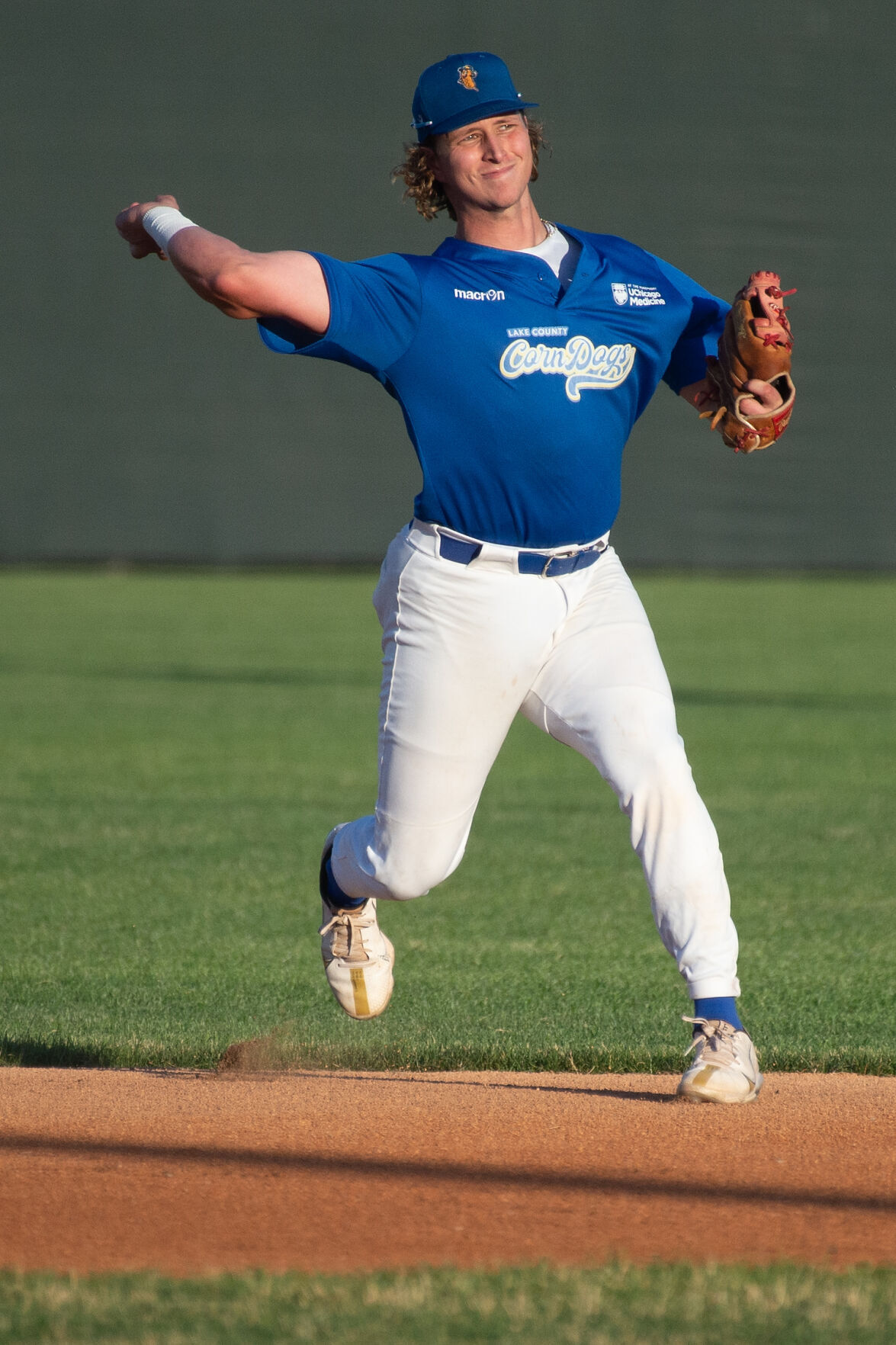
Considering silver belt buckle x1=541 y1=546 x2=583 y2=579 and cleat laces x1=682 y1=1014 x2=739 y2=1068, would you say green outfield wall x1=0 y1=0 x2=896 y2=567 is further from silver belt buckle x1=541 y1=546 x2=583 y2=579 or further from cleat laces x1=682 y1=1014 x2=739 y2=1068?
cleat laces x1=682 y1=1014 x2=739 y2=1068

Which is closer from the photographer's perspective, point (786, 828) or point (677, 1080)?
point (677, 1080)

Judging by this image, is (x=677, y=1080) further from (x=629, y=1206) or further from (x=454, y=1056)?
(x=629, y=1206)

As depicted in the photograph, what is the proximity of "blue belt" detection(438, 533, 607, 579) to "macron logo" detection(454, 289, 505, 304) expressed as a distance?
521mm

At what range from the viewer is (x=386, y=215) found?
24297mm

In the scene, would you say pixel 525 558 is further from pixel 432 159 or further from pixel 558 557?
pixel 432 159

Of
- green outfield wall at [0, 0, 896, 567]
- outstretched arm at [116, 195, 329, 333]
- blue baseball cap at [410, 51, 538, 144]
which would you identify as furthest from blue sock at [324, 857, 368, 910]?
green outfield wall at [0, 0, 896, 567]

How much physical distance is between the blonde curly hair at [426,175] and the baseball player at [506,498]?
18mm

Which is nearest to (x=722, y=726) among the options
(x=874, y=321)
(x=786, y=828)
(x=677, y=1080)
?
(x=786, y=828)

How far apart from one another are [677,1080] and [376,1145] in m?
0.97

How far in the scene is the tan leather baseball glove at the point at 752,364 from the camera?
392cm

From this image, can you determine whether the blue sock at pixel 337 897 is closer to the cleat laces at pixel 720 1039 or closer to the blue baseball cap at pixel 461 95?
the cleat laces at pixel 720 1039

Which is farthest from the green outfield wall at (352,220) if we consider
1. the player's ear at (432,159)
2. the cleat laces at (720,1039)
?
the cleat laces at (720,1039)

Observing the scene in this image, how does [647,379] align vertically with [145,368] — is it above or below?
above

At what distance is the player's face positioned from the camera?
3.89 m
